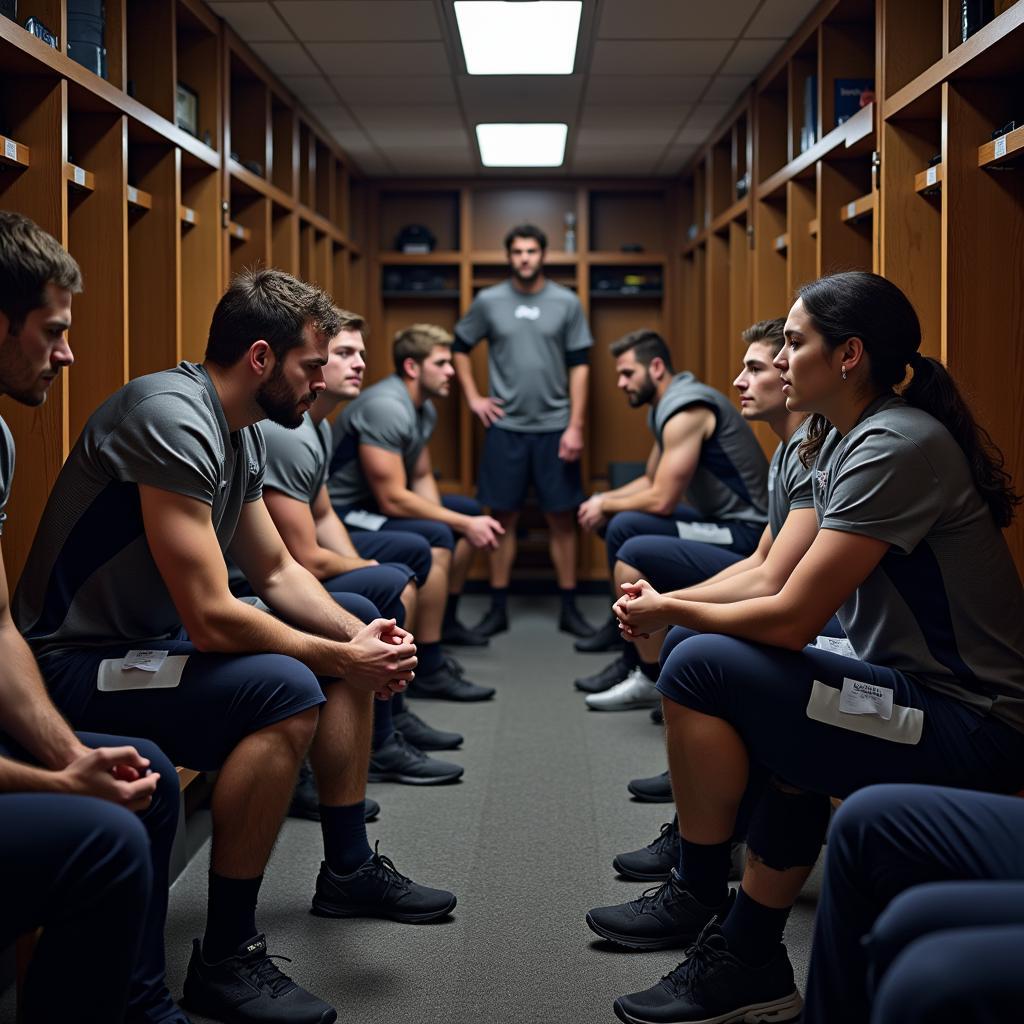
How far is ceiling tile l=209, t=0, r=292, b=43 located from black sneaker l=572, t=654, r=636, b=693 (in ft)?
8.37

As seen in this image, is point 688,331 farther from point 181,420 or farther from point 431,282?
point 181,420

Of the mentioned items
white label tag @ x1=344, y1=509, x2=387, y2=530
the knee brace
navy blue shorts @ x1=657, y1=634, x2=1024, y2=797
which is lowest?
the knee brace

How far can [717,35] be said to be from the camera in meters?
4.27

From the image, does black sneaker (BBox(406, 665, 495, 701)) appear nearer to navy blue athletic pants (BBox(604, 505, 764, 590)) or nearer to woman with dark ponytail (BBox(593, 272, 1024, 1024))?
navy blue athletic pants (BBox(604, 505, 764, 590))

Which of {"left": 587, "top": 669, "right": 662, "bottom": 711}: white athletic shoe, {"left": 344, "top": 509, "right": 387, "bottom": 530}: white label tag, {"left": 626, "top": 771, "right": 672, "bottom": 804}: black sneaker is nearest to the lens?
{"left": 626, "top": 771, "right": 672, "bottom": 804}: black sneaker

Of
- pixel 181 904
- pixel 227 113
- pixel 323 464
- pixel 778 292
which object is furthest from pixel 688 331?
pixel 181 904

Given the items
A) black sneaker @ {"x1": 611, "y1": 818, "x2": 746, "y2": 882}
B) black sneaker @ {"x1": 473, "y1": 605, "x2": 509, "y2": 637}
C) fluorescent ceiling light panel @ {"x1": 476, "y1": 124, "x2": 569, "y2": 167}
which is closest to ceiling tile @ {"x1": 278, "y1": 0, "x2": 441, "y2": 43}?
fluorescent ceiling light panel @ {"x1": 476, "y1": 124, "x2": 569, "y2": 167}

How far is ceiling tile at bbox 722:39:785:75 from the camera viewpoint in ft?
14.3

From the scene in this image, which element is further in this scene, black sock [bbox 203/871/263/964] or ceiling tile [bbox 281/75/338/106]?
ceiling tile [bbox 281/75/338/106]

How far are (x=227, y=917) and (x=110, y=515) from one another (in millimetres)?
706

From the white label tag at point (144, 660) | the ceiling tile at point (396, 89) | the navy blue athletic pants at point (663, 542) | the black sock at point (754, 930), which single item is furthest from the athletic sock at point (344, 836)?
the ceiling tile at point (396, 89)

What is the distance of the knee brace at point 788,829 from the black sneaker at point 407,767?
1.53 metres

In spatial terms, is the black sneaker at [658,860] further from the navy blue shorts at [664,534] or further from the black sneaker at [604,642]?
the black sneaker at [604,642]

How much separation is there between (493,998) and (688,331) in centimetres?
534
